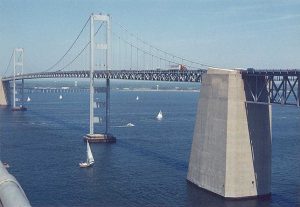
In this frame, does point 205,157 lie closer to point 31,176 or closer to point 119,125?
point 31,176

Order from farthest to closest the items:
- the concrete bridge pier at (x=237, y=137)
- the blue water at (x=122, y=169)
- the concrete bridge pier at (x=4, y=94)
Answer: the concrete bridge pier at (x=4, y=94) < the blue water at (x=122, y=169) < the concrete bridge pier at (x=237, y=137)

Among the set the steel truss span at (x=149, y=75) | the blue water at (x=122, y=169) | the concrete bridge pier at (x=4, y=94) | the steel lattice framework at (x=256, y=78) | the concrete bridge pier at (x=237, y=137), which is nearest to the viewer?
the steel lattice framework at (x=256, y=78)

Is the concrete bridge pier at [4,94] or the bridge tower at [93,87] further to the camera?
the concrete bridge pier at [4,94]

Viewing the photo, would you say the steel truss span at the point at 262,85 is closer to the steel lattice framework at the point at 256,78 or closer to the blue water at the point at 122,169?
the steel lattice framework at the point at 256,78

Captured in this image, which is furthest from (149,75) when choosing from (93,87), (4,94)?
(4,94)

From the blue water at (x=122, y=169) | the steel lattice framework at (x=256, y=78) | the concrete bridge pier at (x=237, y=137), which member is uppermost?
the steel lattice framework at (x=256, y=78)

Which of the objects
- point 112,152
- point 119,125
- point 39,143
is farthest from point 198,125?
point 119,125

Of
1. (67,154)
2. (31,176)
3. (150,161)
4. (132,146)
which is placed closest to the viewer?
(31,176)

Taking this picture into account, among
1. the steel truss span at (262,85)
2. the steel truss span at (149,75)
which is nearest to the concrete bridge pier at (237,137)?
the steel truss span at (262,85)

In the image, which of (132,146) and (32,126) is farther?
(32,126)

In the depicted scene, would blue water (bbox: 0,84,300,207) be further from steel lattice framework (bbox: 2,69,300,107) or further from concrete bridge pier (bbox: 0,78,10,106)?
concrete bridge pier (bbox: 0,78,10,106)
